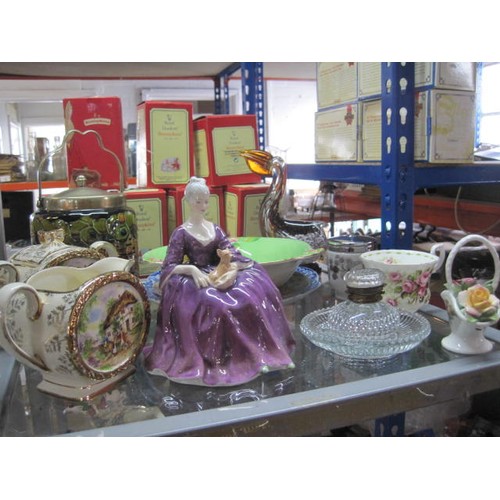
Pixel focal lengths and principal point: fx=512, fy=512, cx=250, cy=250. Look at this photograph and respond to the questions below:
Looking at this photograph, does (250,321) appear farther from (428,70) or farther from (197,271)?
(428,70)

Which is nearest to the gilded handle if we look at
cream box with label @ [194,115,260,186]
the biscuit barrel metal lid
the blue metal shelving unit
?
the biscuit barrel metal lid

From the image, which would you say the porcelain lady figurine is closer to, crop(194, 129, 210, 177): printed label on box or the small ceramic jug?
the small ceramic jug

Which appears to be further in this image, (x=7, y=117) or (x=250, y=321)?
(x=7, y=117)

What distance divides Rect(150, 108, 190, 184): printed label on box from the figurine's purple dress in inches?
20.5

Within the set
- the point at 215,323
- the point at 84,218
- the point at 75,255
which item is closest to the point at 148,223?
the point at 84,218

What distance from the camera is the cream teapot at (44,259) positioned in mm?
580

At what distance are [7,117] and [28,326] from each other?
2.88 metres

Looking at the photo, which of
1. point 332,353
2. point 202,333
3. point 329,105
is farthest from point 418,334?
point 329,105

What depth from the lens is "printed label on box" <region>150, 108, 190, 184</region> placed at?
1.07 meters

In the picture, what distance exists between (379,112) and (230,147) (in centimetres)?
34

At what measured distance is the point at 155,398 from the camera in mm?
512

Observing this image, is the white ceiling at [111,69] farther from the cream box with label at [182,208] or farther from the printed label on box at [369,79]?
the printed label on box at [369,79]

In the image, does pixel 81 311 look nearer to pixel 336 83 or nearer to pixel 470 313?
pixel 470 313

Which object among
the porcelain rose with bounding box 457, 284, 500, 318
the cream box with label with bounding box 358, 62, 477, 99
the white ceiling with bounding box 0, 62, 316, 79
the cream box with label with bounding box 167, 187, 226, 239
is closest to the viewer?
the porcelain rose with bounding box 457, 284, 500, 318
